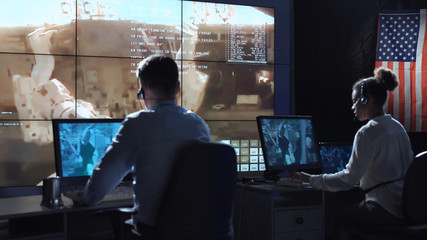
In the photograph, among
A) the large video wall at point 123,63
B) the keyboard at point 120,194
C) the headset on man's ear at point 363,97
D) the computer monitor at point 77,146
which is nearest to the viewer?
the keyboard at point 120,194

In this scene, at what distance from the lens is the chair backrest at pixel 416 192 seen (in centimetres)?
257

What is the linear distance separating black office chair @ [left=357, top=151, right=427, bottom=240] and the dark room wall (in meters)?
2.11

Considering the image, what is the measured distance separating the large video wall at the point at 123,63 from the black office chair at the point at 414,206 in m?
2.04

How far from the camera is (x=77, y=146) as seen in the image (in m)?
2.72

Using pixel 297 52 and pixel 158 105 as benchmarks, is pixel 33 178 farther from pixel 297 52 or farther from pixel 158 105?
pixel 297 52

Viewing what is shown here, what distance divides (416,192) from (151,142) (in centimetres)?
157

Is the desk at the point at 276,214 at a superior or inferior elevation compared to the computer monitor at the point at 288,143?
→ inferior

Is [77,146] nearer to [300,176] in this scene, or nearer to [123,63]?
[300,176]

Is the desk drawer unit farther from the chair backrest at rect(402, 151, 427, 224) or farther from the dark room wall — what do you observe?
the dark room wall

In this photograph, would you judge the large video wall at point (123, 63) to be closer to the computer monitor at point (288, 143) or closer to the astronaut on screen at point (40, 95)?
the astronaut on screen at point (40, 95)

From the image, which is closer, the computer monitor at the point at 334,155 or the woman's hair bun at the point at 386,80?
the woman's hair bun at the point at 386,80

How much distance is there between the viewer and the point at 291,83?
480 cm

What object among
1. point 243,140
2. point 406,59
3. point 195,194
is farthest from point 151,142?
point 406,59

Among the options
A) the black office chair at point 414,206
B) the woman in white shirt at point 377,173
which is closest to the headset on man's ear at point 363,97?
the woman in white shirt at point 377,173
